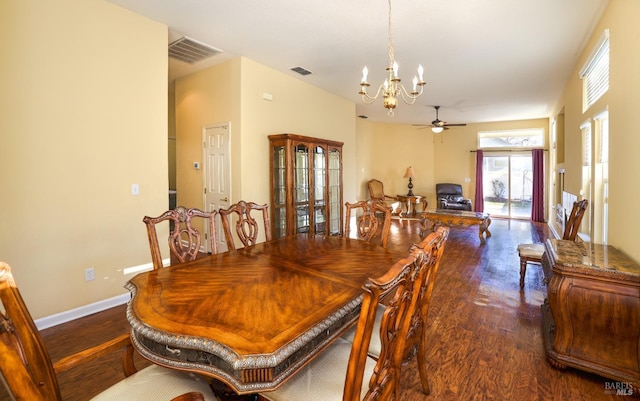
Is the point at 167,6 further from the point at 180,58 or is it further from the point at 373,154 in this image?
the point at 373,154

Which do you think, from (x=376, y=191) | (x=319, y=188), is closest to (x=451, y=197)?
(x=376, y=191)

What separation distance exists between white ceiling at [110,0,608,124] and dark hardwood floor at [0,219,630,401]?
9.61ft

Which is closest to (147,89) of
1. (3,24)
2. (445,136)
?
(3,24)

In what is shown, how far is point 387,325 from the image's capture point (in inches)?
38.5

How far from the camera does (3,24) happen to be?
2.44m

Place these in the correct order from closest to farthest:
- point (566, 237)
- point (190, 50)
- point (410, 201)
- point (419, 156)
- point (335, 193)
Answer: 1. point (566, 237)
2. point (190, 50)
3. point (335, 193)
4. point (410, 201)
5. point (419, 156)

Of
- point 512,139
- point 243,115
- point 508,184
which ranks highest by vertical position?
point 512,139

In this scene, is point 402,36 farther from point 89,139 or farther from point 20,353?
point 20,353

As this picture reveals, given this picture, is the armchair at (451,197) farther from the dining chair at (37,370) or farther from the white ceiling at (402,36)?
the dining chair at (37,370)

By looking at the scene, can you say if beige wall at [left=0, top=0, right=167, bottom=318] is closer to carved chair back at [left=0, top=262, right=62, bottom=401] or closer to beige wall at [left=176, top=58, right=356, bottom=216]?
beige wall at [left=176, top=58, right=356, bottom=216]

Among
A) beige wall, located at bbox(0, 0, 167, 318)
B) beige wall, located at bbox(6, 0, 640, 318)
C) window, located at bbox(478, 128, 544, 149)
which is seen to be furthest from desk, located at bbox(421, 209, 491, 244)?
beige wall, located at bbox(0, 0, 167, 318)

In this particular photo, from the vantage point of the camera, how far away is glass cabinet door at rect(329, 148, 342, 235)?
5.71m

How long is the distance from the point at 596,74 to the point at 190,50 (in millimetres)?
4930

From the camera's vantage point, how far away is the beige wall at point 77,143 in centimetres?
252
